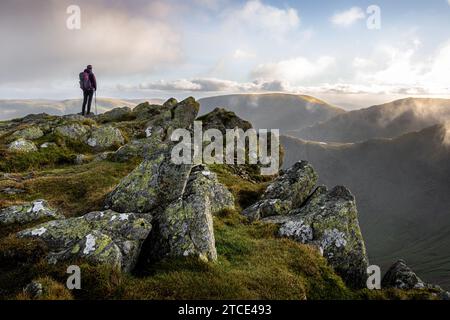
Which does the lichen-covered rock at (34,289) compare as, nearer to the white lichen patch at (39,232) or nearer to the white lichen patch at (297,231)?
the white lichen patch at (39,232)

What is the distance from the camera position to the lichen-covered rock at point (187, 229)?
17.0m

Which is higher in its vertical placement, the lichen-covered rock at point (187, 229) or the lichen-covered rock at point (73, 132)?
the lichen-covered rock at point (73, 132)

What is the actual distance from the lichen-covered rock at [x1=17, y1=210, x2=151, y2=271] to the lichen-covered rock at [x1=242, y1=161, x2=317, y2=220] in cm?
1090

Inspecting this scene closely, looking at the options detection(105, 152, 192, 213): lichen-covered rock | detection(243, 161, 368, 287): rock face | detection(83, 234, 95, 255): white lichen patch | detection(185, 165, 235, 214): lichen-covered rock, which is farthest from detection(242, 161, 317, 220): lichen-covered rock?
detection(83, 234, 95, 255): white lichen patch

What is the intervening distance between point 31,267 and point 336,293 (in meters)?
14.4

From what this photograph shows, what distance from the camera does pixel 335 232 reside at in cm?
2277

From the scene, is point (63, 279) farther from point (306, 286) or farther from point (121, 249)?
point (306, 286)

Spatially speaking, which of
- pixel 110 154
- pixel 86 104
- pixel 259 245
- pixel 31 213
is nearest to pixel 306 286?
pixel 259 245

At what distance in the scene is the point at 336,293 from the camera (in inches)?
681

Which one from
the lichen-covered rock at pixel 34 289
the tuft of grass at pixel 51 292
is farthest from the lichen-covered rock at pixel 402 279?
the lichen-covered rock at pixel 34 289

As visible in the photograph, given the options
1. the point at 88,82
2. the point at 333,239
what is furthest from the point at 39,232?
the point at 88,82

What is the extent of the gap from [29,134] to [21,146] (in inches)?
274

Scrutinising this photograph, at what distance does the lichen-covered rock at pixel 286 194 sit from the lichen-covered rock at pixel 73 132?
105ft

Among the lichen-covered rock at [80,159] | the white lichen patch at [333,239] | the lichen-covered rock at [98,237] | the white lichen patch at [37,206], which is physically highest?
the lichen-covered rock at [80,159]
